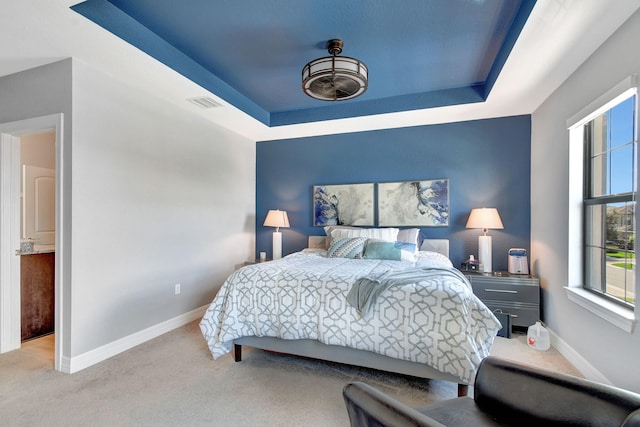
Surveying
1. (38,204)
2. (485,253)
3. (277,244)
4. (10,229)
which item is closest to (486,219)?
(485,253)

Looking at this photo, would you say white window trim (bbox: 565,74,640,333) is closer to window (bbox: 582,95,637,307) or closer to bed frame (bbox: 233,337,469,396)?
window (bbox: 582,95,637,307)

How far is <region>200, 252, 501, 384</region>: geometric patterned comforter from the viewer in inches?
77.0

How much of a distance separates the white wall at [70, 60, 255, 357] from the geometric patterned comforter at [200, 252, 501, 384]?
96cm

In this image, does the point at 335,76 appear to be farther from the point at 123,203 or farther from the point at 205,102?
the point at 123,203

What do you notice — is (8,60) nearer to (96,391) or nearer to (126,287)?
(126,287)

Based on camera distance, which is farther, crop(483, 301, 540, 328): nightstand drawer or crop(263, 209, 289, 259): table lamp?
crop(263, 209, 289, 259): table lamp

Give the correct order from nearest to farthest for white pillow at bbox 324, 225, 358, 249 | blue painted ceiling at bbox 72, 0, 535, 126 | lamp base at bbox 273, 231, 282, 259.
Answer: blue painted ceiling at bbox 72, 0, 535, 126, white pillow at bbox 324, 225, 358, 249, lamp base at bbox 273, 231, 282, 259

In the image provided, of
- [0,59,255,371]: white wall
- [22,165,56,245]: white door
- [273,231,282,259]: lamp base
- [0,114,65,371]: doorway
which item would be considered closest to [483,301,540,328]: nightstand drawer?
[273,231,282,259]: lamp base

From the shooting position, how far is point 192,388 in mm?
2199

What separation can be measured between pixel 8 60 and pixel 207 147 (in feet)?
6.05

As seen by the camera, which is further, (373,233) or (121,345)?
(373,233)

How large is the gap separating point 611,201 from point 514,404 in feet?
6.37

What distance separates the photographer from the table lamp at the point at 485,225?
3.56 m

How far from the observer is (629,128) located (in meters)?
2.12
